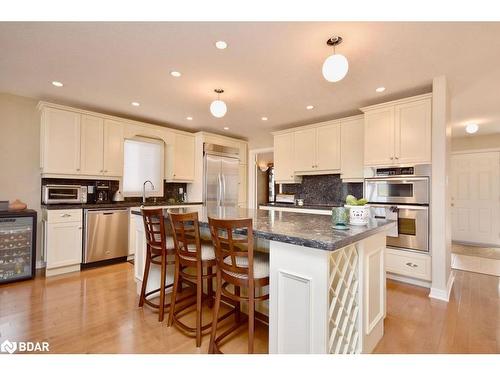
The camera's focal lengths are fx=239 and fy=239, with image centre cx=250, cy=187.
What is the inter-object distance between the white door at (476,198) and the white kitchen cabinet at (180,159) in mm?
5893

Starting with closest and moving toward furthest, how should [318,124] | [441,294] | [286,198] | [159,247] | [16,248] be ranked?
[159,247], [441,294], [16,248], [318,124], [286,198]

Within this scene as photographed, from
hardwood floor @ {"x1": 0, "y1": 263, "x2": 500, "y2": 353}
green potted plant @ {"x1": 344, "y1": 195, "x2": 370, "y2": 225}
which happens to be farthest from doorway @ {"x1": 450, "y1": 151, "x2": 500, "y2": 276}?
green potted plant @ {"x1": 344, "y1": 195, "x2": 370, "y2": 225}

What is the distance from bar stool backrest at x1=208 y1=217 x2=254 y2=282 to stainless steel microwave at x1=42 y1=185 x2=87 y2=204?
306cm

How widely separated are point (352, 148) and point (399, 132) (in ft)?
→ 2.57

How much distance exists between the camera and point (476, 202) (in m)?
5.20

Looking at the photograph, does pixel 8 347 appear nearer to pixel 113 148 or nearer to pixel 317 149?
pixel 113 148

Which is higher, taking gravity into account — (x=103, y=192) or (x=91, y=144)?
(x=91, y=144)

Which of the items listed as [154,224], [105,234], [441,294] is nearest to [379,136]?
[441,294]

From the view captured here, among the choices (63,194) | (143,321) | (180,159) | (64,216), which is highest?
(180,159)

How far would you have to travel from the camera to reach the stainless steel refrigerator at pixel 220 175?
492cm

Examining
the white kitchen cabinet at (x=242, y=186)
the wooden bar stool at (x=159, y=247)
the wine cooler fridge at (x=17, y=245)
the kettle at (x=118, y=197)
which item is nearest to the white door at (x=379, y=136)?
the wooden bar stool at (x=159, y=247)

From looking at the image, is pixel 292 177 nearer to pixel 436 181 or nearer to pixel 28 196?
pixel 436 181

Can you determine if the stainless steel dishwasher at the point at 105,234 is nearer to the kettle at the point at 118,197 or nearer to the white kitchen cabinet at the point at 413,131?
the kettle at the point at 118,197

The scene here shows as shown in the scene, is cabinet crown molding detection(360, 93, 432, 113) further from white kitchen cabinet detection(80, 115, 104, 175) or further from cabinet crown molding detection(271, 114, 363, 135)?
white kitchen cabinet detection(80, 115, 104, 175)
